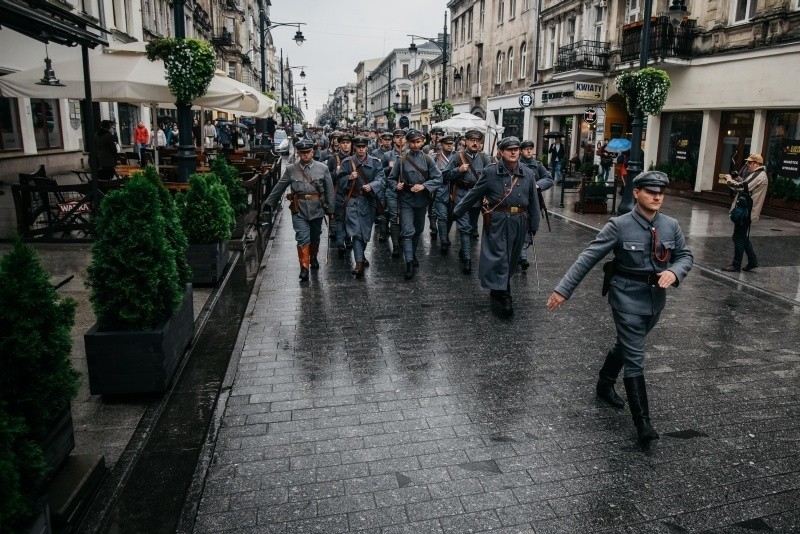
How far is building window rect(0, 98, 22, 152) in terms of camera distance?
14273 millimetres

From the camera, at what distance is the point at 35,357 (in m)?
2.98

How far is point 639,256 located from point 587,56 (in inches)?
901

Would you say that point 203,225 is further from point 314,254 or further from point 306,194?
point 314,254

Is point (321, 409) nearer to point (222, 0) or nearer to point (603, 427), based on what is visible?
point (603, 427)

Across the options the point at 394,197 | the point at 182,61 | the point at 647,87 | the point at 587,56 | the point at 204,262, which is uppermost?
the point at 587,56

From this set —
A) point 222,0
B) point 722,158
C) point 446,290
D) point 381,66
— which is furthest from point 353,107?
point 446,290

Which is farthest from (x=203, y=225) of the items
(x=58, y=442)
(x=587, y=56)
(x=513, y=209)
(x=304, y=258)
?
(x=587, y=56)

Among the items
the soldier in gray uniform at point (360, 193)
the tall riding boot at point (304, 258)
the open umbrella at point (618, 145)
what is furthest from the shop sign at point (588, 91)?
the tall riding boot at point (304, 258)

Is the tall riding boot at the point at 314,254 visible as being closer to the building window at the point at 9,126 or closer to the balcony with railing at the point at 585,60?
the building window at the point at 9,126

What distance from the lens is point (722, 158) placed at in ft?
60.0

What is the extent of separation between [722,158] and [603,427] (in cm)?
1687

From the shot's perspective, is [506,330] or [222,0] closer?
[506,330]

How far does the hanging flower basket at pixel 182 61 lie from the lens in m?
8.63

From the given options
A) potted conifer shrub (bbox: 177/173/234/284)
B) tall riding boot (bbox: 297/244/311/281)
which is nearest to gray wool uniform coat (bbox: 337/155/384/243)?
tall riding boot (bbox: 297/244/311/281)
